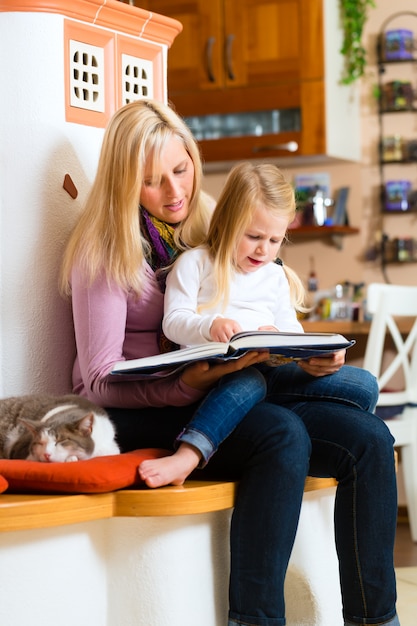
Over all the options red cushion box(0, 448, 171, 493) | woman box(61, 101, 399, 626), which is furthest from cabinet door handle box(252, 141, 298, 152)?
red cushion box(0, 448, 171, 493)

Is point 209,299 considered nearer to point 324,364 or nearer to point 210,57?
point 324,364

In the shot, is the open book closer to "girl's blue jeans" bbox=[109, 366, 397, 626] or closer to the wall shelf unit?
"girl's blue jeans" bbox=[109, 366, 397, 626]

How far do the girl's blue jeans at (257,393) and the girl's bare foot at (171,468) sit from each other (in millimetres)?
19

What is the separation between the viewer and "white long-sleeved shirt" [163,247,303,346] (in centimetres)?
183

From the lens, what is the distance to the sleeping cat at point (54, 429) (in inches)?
65.7

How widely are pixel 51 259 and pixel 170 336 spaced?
15.1 inches

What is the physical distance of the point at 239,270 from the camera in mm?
2000

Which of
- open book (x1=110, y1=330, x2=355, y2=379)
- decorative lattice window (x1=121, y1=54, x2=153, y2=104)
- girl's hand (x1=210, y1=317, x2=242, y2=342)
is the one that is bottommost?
open book (x1=110, y1=330, x2=355, y2=379)

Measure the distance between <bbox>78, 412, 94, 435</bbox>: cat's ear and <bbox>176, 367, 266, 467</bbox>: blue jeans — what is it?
15cm

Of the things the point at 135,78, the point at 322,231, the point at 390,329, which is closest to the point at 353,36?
the point at 322,231

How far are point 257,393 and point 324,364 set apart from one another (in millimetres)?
159

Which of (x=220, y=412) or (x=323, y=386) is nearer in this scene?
(x=220, y=412)

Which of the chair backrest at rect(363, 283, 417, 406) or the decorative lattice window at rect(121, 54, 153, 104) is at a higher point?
the decorative lattice window at rect(121, 54, 153, 104)

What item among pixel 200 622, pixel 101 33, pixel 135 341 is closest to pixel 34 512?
pixel 200 622
